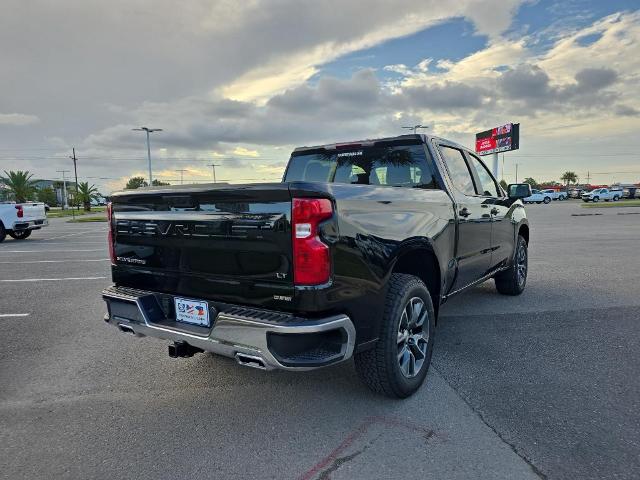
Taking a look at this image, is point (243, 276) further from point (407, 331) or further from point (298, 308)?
point (407, 331)

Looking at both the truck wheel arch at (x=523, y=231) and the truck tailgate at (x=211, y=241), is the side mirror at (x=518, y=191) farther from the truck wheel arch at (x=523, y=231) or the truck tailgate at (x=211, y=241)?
the truck tailgate at (x=211, y=241)

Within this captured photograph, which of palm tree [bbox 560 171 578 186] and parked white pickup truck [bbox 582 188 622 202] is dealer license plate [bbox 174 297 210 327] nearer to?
parked white pickup truck [bbox 582 188 622 202]

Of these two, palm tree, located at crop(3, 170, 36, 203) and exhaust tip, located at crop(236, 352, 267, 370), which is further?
palm tree, located at crop(3, 170, 36, 203)

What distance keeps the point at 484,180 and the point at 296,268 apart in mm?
3389

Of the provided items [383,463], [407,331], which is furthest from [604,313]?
[383,463]

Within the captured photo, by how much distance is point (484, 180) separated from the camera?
16.7ft

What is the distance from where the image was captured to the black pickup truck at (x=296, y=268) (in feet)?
8.21

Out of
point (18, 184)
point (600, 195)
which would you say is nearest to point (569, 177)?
point (600, 195)

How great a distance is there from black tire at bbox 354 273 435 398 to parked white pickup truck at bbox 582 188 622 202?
6140 centimetres

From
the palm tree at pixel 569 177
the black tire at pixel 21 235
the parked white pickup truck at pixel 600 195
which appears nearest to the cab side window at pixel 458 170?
the black tire at pixel 21 235

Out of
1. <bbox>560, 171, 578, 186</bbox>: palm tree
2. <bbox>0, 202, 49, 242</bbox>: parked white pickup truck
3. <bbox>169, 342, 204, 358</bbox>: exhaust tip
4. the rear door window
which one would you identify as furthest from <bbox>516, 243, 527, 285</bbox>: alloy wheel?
<bbox>560, 171, 578, 186</bbox>: palm tree

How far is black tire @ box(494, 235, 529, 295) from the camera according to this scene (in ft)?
19.4

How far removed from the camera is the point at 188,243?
292 cm

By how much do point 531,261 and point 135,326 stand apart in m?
8.24
